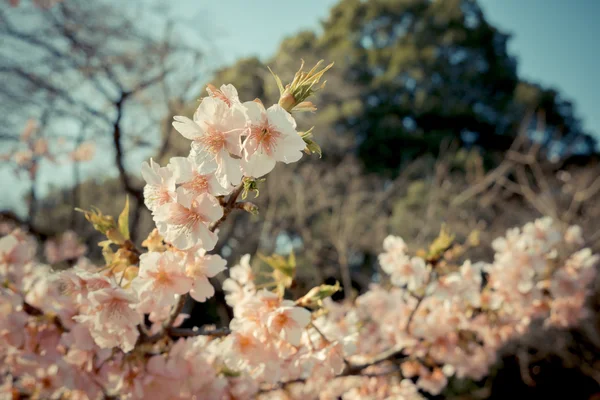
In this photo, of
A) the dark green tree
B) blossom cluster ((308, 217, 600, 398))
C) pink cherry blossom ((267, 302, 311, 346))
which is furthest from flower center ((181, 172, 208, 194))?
the dark green tree

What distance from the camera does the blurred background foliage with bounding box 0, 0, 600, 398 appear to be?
425 centimetres

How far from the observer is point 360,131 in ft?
38.4

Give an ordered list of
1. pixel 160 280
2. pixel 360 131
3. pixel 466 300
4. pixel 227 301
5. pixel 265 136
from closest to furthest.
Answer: pixel 265 136 → pixel 160 280 → pixel 227 301 → pixel 466 300 → pixel 360 131

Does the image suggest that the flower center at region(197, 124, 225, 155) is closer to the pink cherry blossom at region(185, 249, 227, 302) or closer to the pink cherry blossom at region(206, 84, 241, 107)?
the pink cherry blossom at region(206, 84, 241, 107)

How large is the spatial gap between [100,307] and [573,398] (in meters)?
10.1

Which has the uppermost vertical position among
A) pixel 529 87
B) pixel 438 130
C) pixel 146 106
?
pixel 529 87

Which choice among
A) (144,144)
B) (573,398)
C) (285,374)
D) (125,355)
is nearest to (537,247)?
(285,374)

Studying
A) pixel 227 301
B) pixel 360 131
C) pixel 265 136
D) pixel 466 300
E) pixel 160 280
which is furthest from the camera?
pixel 360 131

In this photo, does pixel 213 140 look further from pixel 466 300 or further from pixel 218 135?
pixel 466 300

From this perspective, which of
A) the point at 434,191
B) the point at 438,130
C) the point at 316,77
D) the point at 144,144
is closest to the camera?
the point at 316,77

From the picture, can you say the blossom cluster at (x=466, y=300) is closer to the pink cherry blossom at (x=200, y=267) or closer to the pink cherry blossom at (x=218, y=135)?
the pink cherry blossom at (x=200, y=267)

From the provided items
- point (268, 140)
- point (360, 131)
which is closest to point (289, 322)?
point (268, 140)

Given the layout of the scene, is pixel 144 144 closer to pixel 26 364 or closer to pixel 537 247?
pixel 26 364

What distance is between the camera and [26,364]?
144 centimetres
